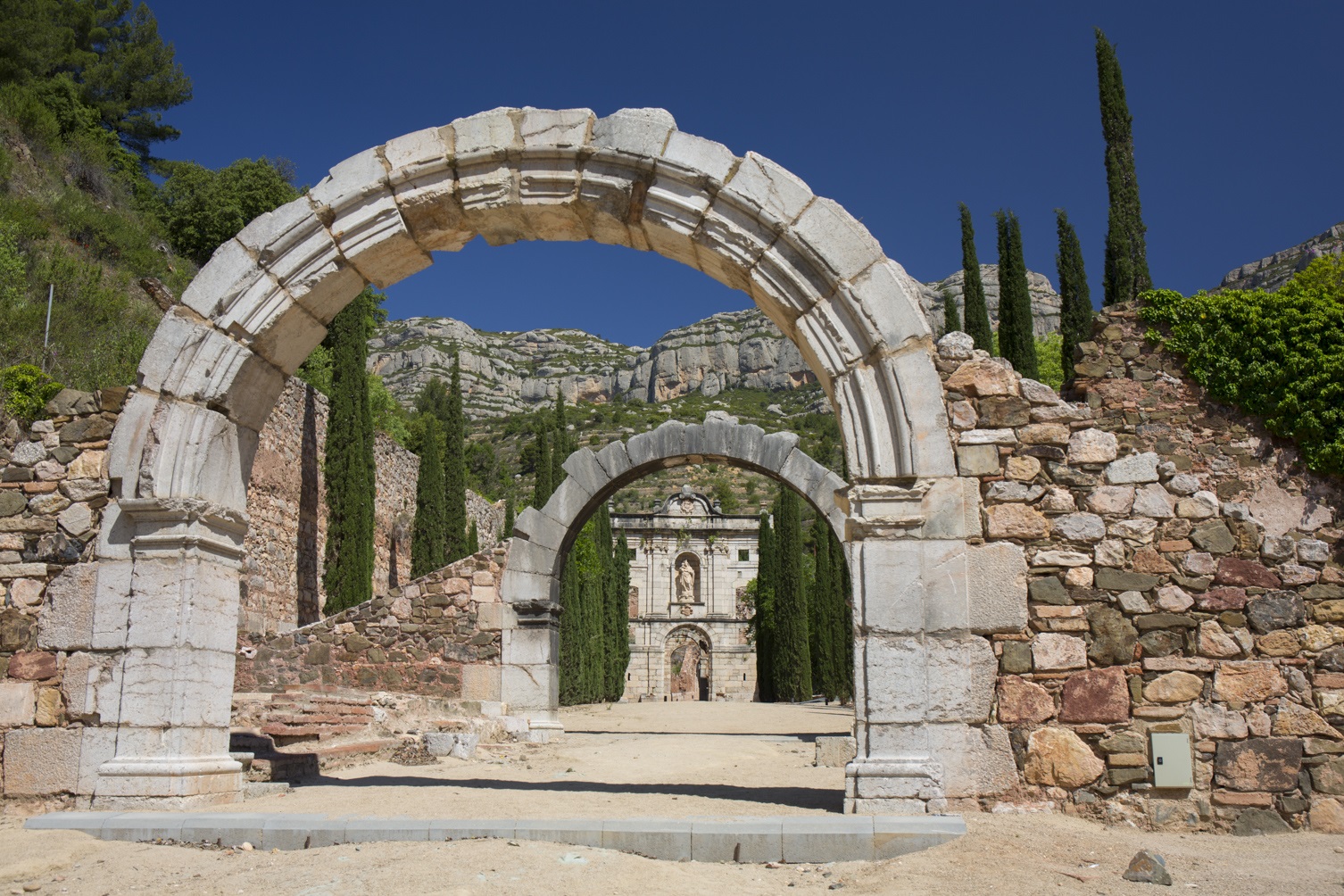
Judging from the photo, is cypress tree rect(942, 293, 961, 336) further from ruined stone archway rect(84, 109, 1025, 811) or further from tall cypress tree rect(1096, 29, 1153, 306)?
ruined stone archway rect(84, 109, 1025, 811)

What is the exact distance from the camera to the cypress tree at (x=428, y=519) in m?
25.0

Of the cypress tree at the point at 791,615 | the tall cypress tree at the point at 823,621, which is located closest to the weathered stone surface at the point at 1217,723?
the tall cypress tree at the point at 823,621

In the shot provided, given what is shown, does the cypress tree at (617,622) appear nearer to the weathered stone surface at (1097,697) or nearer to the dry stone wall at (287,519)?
the dry stone wall at (287,519)

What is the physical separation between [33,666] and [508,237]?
4.02 meters

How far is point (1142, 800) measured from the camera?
5449 millimetres

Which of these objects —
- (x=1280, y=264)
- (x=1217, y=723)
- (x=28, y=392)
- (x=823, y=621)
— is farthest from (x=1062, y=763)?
(x=1280, y=264)

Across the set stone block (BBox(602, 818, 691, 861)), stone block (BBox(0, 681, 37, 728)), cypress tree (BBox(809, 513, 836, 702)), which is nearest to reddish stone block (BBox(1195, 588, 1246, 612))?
stone block (BBox(602, 818, 691, 861))

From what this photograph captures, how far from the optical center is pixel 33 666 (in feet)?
20.4

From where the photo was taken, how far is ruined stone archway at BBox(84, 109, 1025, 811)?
5664 mm

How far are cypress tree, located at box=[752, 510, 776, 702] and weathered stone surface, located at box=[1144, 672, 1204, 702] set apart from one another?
29756mm

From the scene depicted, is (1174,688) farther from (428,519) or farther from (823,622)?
(823,622)

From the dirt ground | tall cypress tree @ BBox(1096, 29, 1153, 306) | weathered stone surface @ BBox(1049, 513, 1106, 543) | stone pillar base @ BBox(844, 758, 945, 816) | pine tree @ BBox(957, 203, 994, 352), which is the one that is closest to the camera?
the dirt ground

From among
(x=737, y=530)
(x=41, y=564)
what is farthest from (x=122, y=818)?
(x=737, y=530)

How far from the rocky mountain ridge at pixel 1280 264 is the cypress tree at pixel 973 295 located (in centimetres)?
3215
